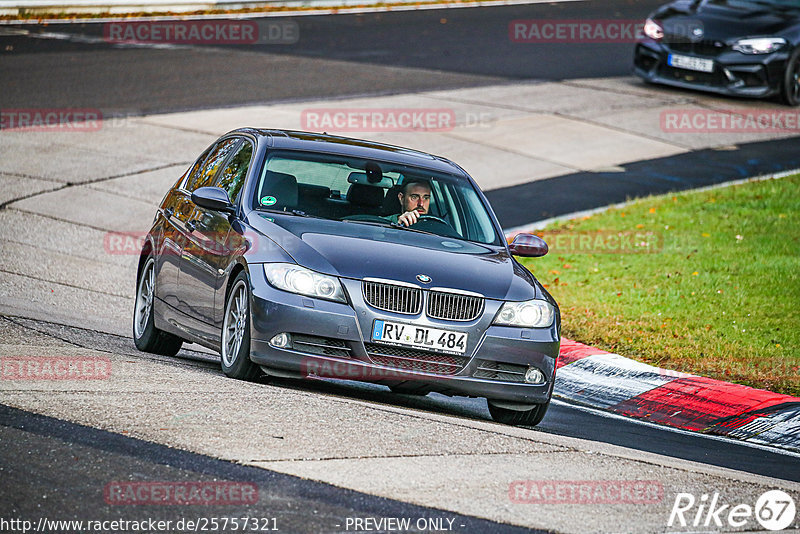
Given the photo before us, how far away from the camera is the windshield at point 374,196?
Answer: 871 cm

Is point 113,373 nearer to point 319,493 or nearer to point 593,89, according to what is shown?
point 319,493

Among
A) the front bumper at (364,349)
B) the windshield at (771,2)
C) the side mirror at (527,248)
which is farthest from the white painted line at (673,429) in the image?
the windshield at (771,2)

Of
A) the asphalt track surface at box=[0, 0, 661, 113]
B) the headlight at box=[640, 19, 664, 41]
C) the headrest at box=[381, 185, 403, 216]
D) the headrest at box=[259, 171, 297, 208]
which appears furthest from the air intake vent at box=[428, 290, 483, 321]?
the headlight at box=[640, 19, 664, 41]

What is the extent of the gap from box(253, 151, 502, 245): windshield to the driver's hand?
1.1 inches

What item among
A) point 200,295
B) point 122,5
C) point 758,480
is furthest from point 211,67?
point 758,480

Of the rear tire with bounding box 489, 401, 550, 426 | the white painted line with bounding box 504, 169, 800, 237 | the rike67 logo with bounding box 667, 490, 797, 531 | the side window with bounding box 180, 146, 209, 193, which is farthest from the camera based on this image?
the white painted line with bounding box 504, 169, 800, 237

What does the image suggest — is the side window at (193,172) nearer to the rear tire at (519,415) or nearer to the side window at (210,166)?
the side window at (210,166)

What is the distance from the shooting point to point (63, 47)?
2398 centimetres

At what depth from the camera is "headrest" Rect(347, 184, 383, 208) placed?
29.1ft

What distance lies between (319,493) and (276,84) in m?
17.1

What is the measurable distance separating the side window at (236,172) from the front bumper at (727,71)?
44.1ft

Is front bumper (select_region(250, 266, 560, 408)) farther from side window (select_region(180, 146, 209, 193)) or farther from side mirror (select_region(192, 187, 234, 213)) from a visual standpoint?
side window (select_region(180, 146, 209, 193))

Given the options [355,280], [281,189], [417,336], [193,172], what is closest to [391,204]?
[281,189]

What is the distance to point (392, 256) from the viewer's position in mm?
7906
